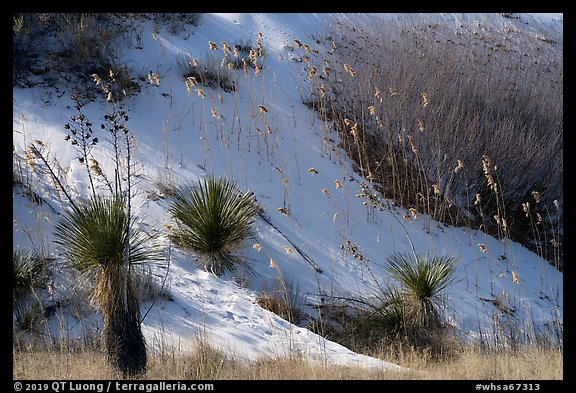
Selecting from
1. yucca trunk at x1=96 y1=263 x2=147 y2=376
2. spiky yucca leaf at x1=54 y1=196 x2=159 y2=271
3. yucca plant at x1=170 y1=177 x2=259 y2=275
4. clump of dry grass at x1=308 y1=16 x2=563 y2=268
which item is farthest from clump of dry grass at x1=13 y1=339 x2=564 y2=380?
clump of dry grass at x1=308 y1=16 x2=563 y2=268

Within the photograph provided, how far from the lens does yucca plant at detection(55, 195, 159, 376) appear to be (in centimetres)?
467

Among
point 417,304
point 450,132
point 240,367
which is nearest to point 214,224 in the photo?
point 240,367

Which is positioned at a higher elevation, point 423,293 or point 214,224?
point 214,224

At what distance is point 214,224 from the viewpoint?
7039mm

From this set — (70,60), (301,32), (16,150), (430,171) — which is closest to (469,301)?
(430,171)

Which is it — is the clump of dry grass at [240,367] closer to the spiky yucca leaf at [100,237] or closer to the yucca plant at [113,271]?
the yucca plant at [113,271]

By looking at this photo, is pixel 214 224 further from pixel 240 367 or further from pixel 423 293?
pixel 423 293

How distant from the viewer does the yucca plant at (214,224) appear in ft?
23.0

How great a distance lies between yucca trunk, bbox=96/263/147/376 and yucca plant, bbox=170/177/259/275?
7.45 feet

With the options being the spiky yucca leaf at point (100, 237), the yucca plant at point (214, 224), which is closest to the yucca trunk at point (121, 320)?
the spiky yucca leaf at point (100, 237)

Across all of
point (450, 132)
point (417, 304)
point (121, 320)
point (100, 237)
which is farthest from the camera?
point (450, 132)

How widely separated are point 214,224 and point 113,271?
2438mm

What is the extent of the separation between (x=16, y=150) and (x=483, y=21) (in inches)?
652

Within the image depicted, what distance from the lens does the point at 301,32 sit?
50.8 feet
